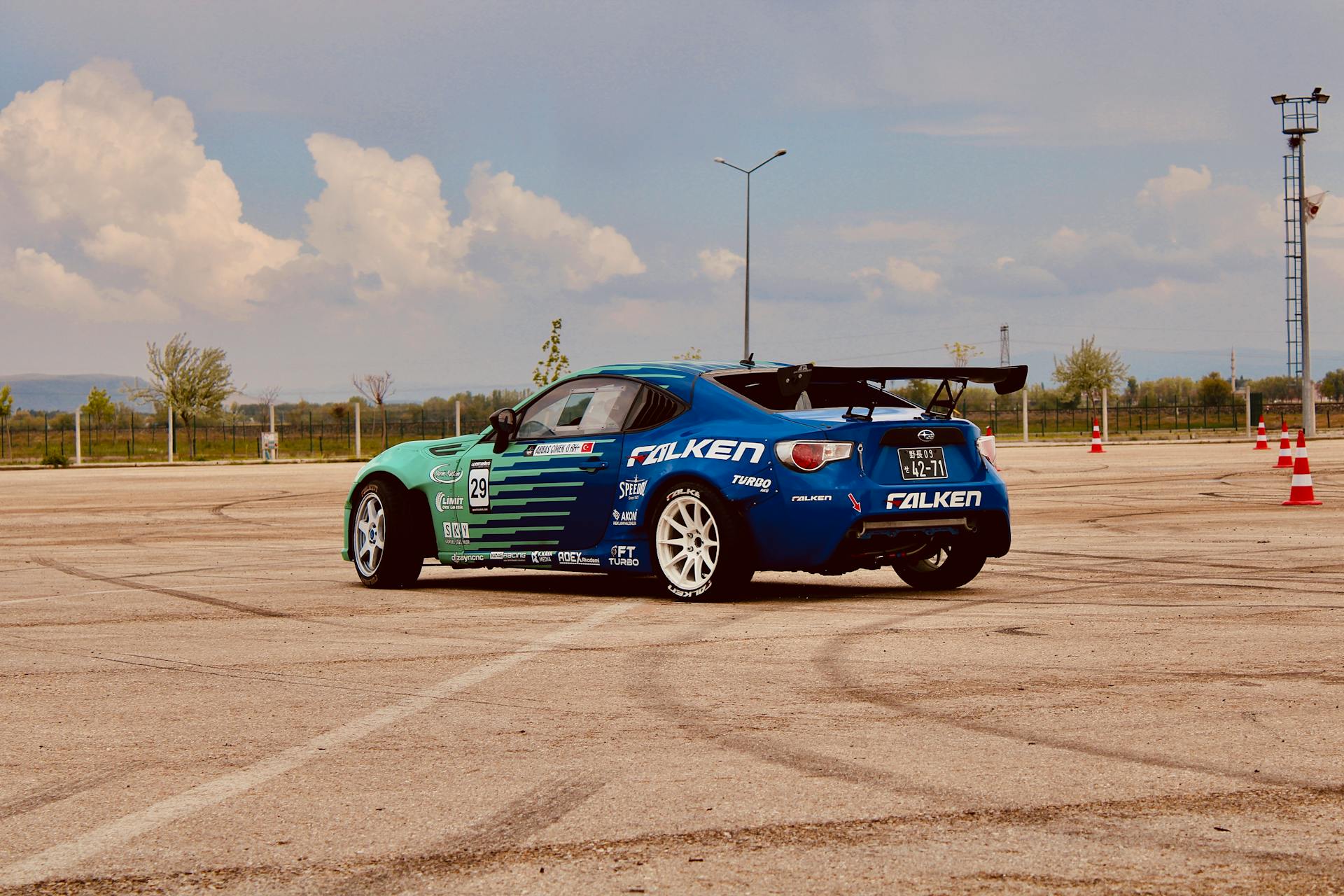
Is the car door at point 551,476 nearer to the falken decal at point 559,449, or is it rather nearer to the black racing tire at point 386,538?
the falken decal at point 559,449

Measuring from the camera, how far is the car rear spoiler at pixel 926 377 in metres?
8.64

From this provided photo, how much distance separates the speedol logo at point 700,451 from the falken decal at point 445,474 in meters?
1.52

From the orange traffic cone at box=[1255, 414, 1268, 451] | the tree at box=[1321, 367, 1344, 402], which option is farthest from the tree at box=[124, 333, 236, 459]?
the tree at box=[1321, 367, 1344, 402]

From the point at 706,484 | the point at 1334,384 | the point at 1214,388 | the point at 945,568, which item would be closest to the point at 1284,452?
the point at 945,568

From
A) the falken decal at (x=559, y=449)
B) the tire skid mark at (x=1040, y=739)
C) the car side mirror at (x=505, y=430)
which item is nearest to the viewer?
the tire skid mark at (x=1040, y=739)

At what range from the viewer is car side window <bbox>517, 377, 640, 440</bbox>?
9906mm

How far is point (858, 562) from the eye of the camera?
899 cm

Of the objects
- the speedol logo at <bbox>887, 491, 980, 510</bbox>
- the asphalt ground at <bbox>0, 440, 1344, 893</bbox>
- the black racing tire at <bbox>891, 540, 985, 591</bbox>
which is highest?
the speedol logo at <bbox>887, 491, 980, 510</bbox>

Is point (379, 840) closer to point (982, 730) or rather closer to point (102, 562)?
point (982, 730)

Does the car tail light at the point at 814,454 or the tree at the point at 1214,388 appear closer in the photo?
the car tail light at the point at 814,454

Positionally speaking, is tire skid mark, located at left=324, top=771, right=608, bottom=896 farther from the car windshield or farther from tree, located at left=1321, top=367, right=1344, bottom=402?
tree, located at left=1321, top=367, right=1344, bottom=402

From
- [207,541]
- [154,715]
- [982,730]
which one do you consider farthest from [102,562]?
[982,730]

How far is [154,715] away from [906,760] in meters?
2.74

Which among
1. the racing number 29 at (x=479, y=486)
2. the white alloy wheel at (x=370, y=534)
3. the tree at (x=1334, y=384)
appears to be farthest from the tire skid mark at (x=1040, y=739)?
the tree at (x=1334, y=384)
